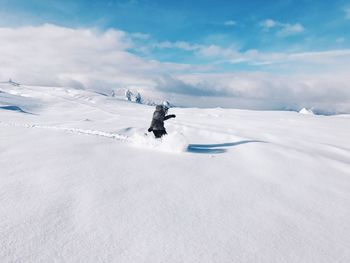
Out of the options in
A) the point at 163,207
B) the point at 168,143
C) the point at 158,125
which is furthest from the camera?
the point at 158,125

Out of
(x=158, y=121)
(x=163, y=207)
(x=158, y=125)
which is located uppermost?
(x=158, y=121)

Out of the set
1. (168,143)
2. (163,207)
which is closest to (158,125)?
(168,143)

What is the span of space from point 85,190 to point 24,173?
131 cm

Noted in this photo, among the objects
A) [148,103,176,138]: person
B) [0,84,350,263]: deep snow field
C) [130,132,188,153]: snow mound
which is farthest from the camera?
[148,103,176,138]: person

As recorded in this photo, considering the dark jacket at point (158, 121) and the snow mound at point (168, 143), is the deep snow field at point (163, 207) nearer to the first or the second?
the snow mound at point (168, 143)

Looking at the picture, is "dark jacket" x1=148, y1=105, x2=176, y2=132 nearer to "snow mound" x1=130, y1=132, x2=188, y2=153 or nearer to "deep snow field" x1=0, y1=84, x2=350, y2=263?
"snow mound" x1=130, y1=132, x2=188, y2=153

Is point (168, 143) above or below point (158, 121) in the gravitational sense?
below

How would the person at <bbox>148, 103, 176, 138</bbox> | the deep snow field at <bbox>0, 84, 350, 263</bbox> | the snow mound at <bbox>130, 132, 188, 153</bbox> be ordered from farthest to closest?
the person at <bbox>148, 103, 176, 138</bbox> → the snow mound at <bbox>130, 132, 188, 153</bbox> → the deep snow field at <bbox>0, 84, 350, 263</bbox>

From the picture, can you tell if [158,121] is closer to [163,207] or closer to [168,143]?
[168,143]

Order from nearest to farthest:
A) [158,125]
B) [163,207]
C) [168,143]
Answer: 1. [163,207]
2. [168,143]
3. [158,125]

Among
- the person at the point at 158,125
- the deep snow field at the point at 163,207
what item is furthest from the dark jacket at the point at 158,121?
the deep snow field at the point at 163,207

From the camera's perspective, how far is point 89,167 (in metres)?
6.00

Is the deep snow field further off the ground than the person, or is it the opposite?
the person

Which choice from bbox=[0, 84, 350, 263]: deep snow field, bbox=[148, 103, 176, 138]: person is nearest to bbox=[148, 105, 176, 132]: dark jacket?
bbox=[148, 103, 176, 138]: person
